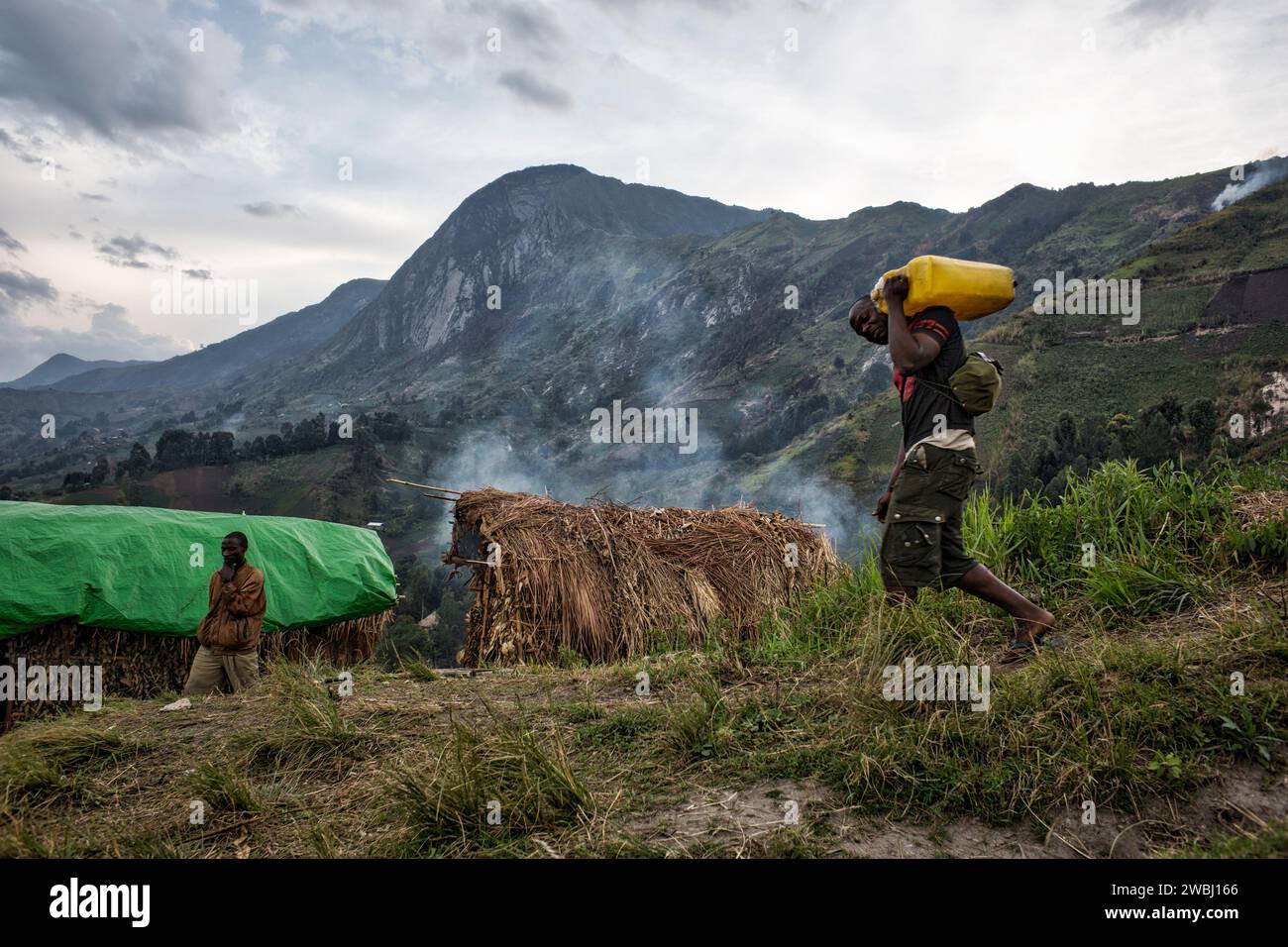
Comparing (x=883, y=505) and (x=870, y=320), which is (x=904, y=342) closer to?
(x=870, y=320)

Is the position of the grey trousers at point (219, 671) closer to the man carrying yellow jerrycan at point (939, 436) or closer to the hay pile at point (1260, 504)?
the man carrying yellow jerrycan at point (939, 436)

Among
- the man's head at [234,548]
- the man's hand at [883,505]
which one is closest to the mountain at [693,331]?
the man's head at [234,548]

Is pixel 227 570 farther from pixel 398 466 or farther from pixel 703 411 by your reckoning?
pixel 703 411

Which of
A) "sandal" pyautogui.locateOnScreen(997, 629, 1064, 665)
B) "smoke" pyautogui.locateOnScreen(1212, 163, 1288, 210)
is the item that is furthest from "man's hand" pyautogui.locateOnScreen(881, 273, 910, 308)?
"smoke" pyautogui.locateOnScreen(1212, 163, 1288, 210)

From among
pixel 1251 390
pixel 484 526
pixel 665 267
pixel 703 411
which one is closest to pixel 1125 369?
pixel 1251 390

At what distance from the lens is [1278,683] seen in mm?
2461

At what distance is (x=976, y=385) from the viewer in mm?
3307

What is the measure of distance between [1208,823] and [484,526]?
6571 millimetres

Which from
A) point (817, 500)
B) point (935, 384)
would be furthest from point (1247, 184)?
point (935, 384)

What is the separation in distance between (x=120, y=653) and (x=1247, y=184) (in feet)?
387

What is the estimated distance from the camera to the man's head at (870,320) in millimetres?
3746

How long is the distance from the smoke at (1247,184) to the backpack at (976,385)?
9523 cm

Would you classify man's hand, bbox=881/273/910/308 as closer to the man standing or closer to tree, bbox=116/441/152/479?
the man standing

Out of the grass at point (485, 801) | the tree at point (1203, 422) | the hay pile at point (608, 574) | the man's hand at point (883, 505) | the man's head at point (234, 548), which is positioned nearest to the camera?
the grass at point (485, 801)
